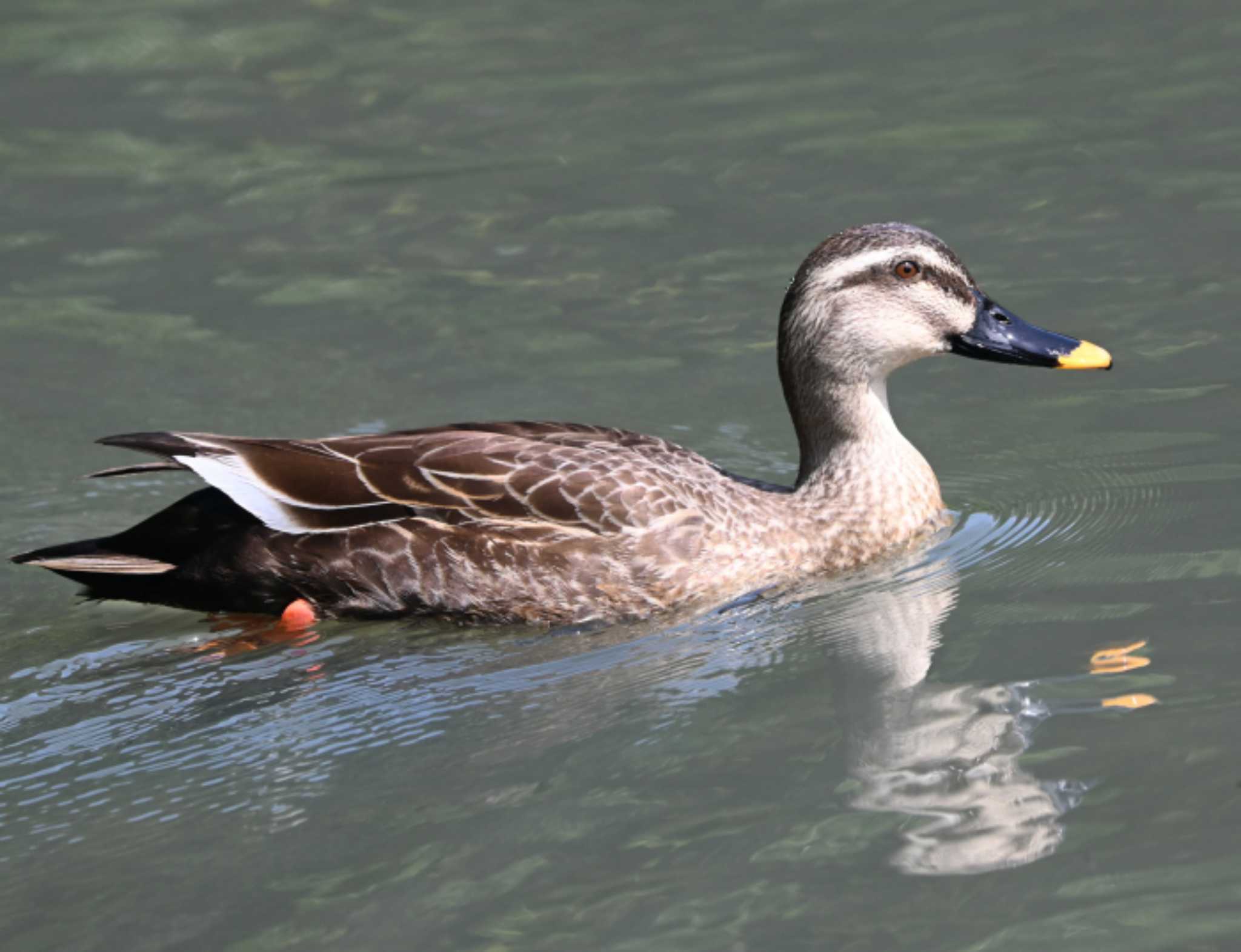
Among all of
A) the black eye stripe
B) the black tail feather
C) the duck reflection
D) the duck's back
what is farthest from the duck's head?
the black tail feather

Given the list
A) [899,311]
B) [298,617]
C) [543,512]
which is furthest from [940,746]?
[298,617]

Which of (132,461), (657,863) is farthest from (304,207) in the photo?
(657,863)

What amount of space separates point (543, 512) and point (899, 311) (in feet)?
6.25

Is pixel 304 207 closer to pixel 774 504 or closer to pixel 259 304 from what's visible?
pixel 259 304

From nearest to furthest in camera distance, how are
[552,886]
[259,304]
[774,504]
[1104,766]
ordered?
[552,886] < [1104,766] < [774,504] < [259,304]

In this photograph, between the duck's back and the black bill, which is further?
the black bill

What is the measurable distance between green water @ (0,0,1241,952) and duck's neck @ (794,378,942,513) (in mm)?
338

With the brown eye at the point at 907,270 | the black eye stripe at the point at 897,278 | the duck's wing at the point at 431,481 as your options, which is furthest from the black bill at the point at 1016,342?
the duck's wing at the point at 431,481

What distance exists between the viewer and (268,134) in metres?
13.4

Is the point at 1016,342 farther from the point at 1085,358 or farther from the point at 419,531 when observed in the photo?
the point at 419,531

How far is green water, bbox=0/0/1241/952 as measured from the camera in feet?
18.1

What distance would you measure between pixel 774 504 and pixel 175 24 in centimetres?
856

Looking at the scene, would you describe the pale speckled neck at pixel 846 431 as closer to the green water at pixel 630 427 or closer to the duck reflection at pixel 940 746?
the green water at pixel 630 427

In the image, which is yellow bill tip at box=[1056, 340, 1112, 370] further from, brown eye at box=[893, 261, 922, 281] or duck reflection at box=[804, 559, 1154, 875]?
duck reflection at box=[804, 559, 1154, 875]
